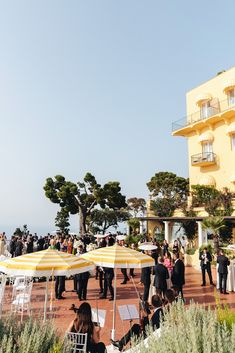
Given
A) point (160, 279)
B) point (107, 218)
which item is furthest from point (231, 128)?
point (107, 218)

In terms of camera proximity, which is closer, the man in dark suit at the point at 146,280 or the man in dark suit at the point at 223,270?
the man in dark suit at the point at 146,280

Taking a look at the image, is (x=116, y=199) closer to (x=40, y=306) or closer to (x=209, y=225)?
(x=209, y=225)

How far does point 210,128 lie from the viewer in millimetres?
28922

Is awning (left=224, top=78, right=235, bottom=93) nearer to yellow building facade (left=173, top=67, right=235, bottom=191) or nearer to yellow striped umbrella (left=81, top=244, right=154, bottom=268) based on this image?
yellow building facade (left=173, top=67, right=235, bottom=191)

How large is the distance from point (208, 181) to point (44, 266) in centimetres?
2418

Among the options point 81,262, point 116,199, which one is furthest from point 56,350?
point 116,199

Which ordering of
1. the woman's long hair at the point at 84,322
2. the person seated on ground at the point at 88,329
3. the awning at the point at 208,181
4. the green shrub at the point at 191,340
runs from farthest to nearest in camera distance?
1. the awning at the point at 208,181
2. the woman's long hair at the point at 84,322
3. the person seated on ground at the point at 88,329
4. the green shrub at the point at 191,340

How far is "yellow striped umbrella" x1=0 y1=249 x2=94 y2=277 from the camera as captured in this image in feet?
18.7

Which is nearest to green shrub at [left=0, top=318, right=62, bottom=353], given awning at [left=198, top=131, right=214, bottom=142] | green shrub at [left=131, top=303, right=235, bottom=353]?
green shrub at [left=131, top=303, right=235, bottom=353]

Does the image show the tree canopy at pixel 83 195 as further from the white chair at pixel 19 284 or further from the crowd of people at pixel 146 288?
the white chair at pixel 19 284

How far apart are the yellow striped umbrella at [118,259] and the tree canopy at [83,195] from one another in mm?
31453

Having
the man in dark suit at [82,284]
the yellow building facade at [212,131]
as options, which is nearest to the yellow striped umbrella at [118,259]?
the man in dark suit at [82,284]

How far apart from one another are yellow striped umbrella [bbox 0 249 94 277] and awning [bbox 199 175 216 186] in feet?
76.6

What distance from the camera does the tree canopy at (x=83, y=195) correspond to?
38.7 m
